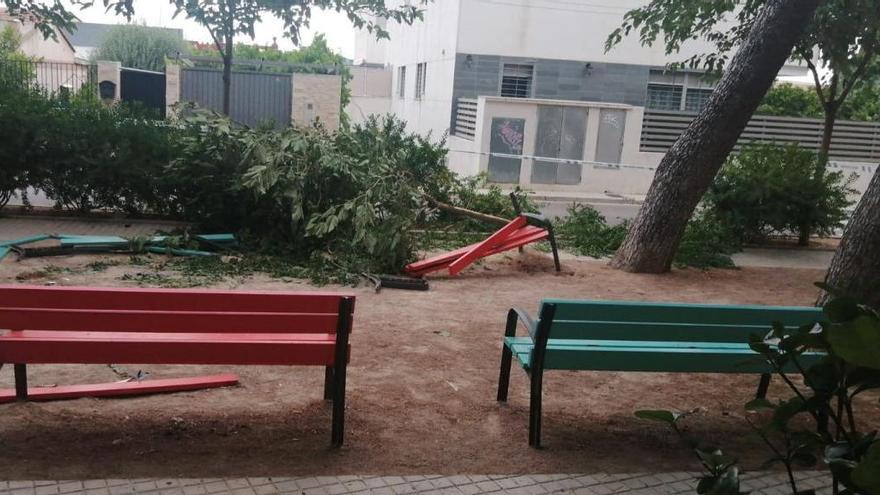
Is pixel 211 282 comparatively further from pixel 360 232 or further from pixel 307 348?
pixel 307 348

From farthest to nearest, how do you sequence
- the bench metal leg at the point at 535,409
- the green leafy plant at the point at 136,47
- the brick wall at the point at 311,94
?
the green leafy plant at the point at 136,47 < the brick wall at the point at 311,94 < the bench metal leg at the point at 535,409

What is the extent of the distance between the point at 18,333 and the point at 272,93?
22093 mm

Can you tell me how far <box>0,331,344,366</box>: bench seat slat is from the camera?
161 inches

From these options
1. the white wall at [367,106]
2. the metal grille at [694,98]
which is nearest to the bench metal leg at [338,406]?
the metal grille at [694,98]

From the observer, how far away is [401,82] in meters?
37.9

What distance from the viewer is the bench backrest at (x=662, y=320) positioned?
453 cm

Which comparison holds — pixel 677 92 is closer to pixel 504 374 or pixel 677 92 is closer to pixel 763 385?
pixel 763 385

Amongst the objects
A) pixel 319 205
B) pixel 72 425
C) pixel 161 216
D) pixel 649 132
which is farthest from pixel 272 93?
pixel 72 425

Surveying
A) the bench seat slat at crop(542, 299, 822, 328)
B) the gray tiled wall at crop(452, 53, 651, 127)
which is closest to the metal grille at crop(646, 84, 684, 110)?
the gray tiled wall at crop(452, 53, 651, 127)

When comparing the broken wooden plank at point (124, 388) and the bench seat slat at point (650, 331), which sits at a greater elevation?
the bench seat slat at point (650, 331)

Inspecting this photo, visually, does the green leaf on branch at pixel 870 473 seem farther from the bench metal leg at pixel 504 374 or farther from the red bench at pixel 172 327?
the bench metal leg at pixel 504 374

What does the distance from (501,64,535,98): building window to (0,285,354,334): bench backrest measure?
75.6ft

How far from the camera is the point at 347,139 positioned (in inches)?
422

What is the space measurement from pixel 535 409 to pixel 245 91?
22383 millimetres
